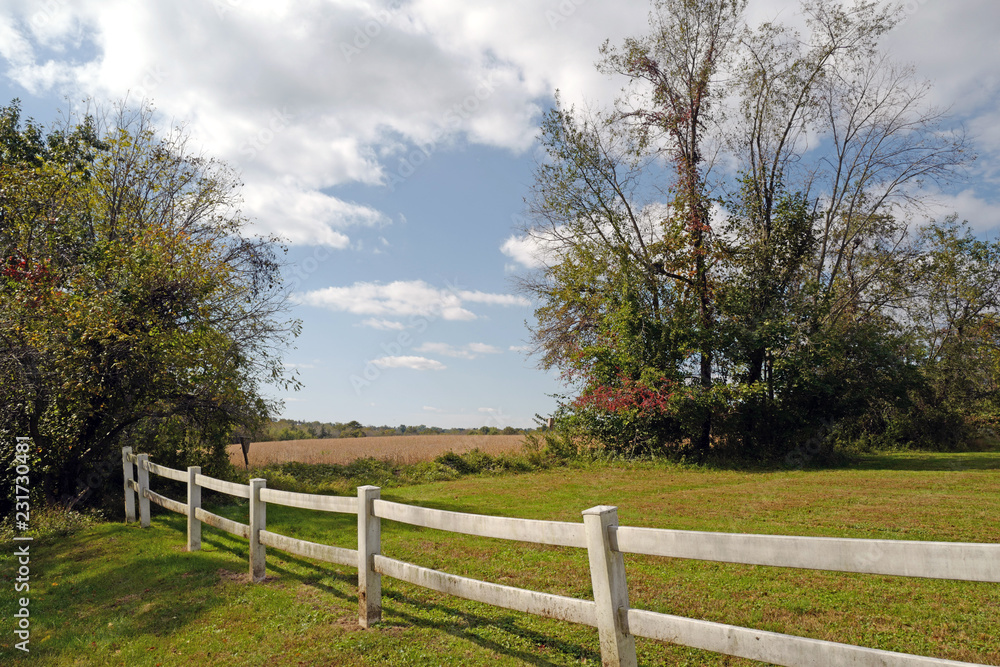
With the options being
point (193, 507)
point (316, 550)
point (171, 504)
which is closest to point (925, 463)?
point (316, 550)

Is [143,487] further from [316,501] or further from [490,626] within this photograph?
[490,626]

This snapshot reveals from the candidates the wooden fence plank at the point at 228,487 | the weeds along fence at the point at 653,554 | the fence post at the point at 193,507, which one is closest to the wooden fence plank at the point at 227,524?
the fence post at the point at 193,507

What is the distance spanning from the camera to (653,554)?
327 centimetres

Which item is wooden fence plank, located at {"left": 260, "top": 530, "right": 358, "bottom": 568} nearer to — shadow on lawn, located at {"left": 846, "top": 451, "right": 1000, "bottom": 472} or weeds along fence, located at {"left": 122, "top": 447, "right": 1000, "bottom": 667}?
weeds along fence, located at {"left": 122, "top": 447, "right": 1000, "bottom": 667}

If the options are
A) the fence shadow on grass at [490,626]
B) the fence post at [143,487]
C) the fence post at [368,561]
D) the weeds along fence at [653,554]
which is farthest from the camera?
the fence post at [143,487]

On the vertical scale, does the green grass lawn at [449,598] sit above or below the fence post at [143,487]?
below

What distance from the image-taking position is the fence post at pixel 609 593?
3.47m

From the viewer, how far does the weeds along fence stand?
256 centimetres

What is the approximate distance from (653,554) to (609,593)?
1.46ft

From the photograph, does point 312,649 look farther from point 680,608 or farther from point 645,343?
point 645,343

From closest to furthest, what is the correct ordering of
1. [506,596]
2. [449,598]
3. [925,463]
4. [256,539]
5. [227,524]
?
1. [506,596]
2. [449,598]
3. [256,539]
4. [227,524]
5. [925,463]

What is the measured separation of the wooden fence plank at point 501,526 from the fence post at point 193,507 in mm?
4732

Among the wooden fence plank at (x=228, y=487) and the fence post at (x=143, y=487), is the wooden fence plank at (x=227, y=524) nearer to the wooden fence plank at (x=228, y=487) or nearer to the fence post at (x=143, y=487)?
the wooden fence plank at (x=228, y=487)

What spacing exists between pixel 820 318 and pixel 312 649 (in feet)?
69.6
